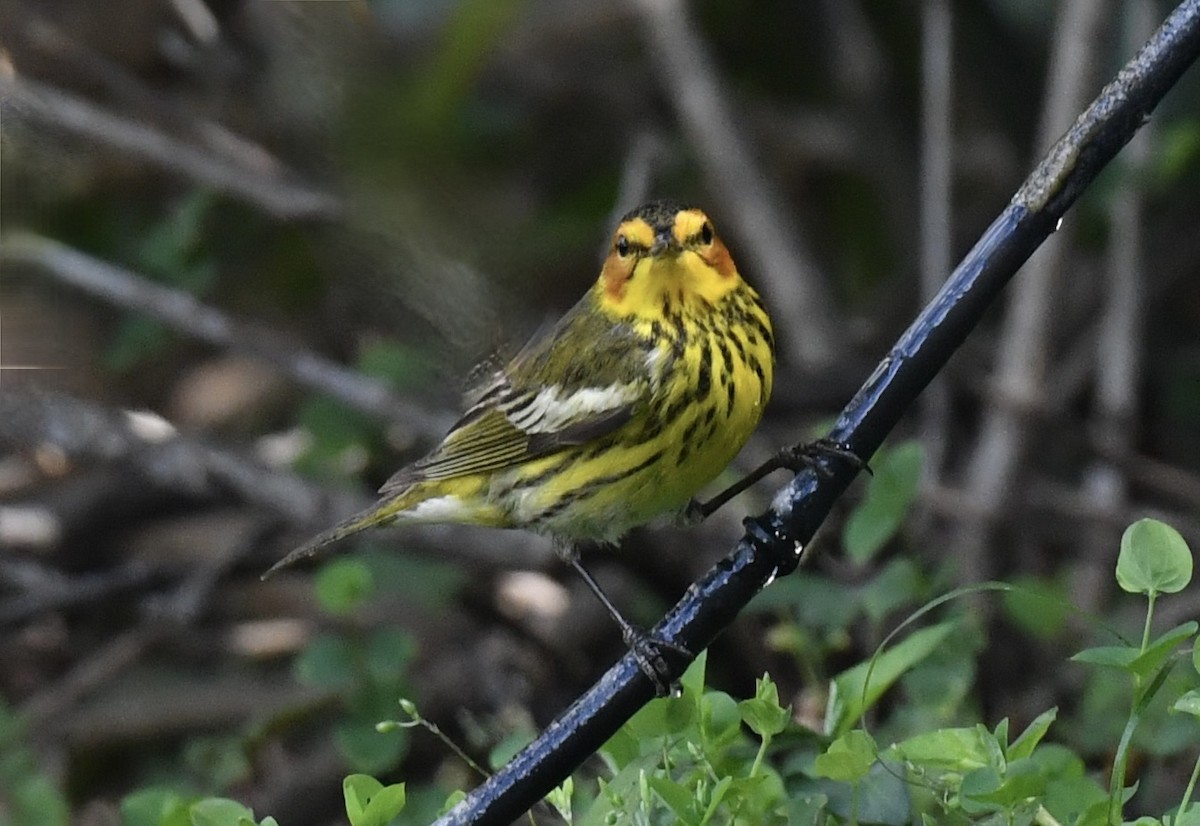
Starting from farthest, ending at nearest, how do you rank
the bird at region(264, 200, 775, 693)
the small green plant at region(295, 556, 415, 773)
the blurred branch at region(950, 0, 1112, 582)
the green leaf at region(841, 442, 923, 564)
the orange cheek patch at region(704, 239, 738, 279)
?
the blurred branch at region(950, 0, 1112, 582), the small green plant at region(295, 556, 415, 773), the orange cheek patch at region(704, 239, 738, 279), the bird at region(264, 200, 775, 693), the green leaf at region(841, 442, 923, 564)

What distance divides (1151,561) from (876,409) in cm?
31

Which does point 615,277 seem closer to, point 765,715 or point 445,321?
point 445,321

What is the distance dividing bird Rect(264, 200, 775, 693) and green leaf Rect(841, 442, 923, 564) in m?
0.18

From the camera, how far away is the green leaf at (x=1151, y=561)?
4.17ft

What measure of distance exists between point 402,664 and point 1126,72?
5.01 ft

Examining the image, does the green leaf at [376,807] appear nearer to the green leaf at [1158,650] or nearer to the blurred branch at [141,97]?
the green leaf at [1158,650]

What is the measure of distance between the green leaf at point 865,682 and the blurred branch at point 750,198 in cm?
210

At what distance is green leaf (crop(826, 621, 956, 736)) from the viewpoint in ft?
4.69

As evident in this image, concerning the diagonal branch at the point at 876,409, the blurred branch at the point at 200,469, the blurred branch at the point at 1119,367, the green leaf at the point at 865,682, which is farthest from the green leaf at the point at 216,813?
the blurred branch at the point at 1119,367

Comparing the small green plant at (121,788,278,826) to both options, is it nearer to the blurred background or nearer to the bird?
the bird

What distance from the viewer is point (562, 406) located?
92.7 inches

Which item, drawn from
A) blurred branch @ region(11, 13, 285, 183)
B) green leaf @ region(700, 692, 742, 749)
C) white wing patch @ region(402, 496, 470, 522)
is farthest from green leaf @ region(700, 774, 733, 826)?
Result: blurred branch @ region(11, 13, 285, 183)

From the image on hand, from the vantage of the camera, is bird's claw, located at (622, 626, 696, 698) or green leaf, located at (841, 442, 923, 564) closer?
bird's claw, located at (622, 626, 696, 698)

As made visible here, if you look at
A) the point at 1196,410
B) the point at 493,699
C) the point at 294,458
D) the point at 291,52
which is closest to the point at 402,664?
the point at 493,699
